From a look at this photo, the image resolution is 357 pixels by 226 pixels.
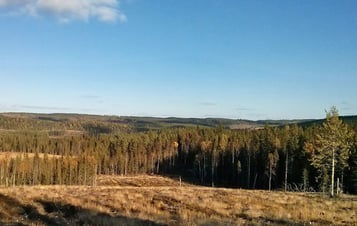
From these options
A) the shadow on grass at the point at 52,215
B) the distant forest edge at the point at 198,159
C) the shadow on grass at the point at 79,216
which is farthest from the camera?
the distant forest edge at the point at 198,159

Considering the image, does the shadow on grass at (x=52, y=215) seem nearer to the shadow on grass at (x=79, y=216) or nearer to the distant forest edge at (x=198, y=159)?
the shadow on grass at (x=79, y=216)

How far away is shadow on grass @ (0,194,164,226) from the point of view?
1616cm

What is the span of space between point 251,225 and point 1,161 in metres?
110

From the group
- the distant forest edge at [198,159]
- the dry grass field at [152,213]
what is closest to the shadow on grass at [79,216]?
the dry grass field at [152,213]

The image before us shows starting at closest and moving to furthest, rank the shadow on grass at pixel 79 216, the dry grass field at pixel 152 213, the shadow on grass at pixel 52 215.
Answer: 1. the shadow on grass at pixel 79 216
2. the shadow on grass at pixel 52 215
3. the dry grass field at pixel 152 213

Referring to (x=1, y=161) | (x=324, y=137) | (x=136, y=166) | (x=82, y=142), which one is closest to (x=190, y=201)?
(x=324, y=137)

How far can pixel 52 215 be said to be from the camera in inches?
752

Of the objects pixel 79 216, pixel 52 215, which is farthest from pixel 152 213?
pixel 52 215

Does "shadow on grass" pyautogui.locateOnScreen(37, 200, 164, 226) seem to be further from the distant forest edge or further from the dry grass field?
the distant forest edge

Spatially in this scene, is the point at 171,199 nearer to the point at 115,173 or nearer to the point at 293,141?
the point at 293,141

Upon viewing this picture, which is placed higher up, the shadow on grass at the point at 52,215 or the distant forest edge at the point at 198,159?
the shadow on grass at the point at 52,215

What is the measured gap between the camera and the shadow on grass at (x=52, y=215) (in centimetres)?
1616

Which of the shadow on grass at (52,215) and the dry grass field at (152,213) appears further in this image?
the dry grass field at (152,213)

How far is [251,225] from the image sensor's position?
50.7ft
